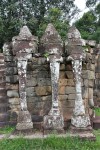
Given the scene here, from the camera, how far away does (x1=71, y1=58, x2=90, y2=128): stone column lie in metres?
6.28

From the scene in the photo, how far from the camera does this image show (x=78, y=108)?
6344 mm

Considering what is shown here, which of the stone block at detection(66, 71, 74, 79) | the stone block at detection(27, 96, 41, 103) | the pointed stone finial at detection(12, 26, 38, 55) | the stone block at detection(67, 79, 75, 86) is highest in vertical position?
the pointed stone finial at detection(12, 26, 38, 55)

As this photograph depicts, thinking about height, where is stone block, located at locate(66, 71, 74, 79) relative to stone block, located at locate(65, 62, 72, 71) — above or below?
below

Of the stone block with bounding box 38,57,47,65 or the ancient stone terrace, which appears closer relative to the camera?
the ancient stone terrace

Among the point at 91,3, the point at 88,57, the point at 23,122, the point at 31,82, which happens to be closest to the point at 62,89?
the point at 31,82

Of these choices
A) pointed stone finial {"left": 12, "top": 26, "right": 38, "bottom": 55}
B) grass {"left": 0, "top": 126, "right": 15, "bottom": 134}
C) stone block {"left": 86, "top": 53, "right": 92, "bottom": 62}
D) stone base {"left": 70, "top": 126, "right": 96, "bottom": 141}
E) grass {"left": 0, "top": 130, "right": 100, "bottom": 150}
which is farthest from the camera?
stone block {"left": 86, "top": 53, "right": 92, "bottom": 62}

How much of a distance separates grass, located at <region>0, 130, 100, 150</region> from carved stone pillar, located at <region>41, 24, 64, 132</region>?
425mm

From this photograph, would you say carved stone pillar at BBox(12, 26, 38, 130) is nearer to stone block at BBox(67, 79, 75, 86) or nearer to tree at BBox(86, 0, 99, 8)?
stone block at BBox(67, 79, 75, 86)

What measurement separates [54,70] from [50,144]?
1.60 meters

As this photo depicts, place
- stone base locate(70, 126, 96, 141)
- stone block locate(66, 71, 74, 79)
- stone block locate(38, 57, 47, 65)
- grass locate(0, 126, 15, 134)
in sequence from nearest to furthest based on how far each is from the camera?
stone base locate(70, 126, 96, 141), grass locate(0, 126, 15, 134), stone block locate(38, 57, 47, 65), stone block locate(66, 71, 74, 79)

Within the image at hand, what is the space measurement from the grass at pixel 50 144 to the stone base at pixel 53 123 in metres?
0.37

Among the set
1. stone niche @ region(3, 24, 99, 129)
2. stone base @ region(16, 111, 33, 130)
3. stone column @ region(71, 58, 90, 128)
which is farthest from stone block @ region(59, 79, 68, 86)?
stone base @ region(16, 111, 33, 130)

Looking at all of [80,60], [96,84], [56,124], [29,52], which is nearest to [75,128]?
[56,124]

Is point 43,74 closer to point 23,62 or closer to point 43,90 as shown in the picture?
point 43,90
